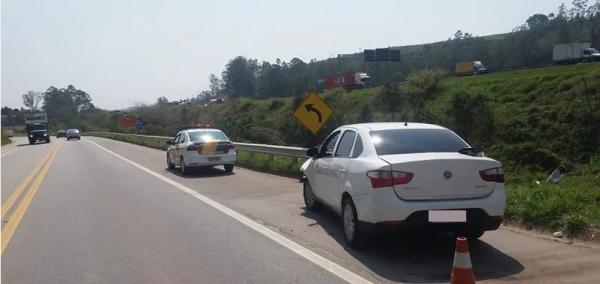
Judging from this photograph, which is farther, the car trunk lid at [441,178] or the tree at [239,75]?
the tree at [239,75]

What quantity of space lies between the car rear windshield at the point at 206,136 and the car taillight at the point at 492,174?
13.1 m

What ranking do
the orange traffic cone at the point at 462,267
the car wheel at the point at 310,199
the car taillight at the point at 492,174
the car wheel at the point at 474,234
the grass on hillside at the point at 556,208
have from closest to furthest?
the orange traffic cone at the point at 462,267 < the car taillight at the point at 492,174 < the car wheel at the point at 474,234 < the grass on hillside at the point at 556,208 < the car wheel at the point at 310,199

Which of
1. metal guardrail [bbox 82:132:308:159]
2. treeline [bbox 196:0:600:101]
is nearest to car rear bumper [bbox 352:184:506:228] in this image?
metal guardrail [bbox 82:132:308:159]

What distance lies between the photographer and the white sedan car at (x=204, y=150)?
1875 centimetres

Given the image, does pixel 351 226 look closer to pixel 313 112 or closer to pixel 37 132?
pixel 313 112

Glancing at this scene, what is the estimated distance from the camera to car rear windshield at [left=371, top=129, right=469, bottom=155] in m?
7.50

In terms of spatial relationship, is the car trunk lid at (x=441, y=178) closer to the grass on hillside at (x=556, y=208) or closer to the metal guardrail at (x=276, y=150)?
the grass on hillside at (x=556, y=208)

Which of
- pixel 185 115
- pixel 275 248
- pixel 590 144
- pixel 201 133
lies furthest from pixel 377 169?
pixel 185 115

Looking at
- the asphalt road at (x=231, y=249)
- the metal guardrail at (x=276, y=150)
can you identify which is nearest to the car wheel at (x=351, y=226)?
the asphalt road at (x=231, y=249)

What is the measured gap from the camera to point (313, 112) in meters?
17.2

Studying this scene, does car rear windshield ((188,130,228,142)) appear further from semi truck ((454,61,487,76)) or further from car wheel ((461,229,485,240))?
semi truck ((454,61,487,76))

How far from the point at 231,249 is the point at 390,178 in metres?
2.27

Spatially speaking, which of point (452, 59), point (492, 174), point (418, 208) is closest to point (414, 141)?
point (492, 174)

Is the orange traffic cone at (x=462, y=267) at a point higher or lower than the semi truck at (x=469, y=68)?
lower
